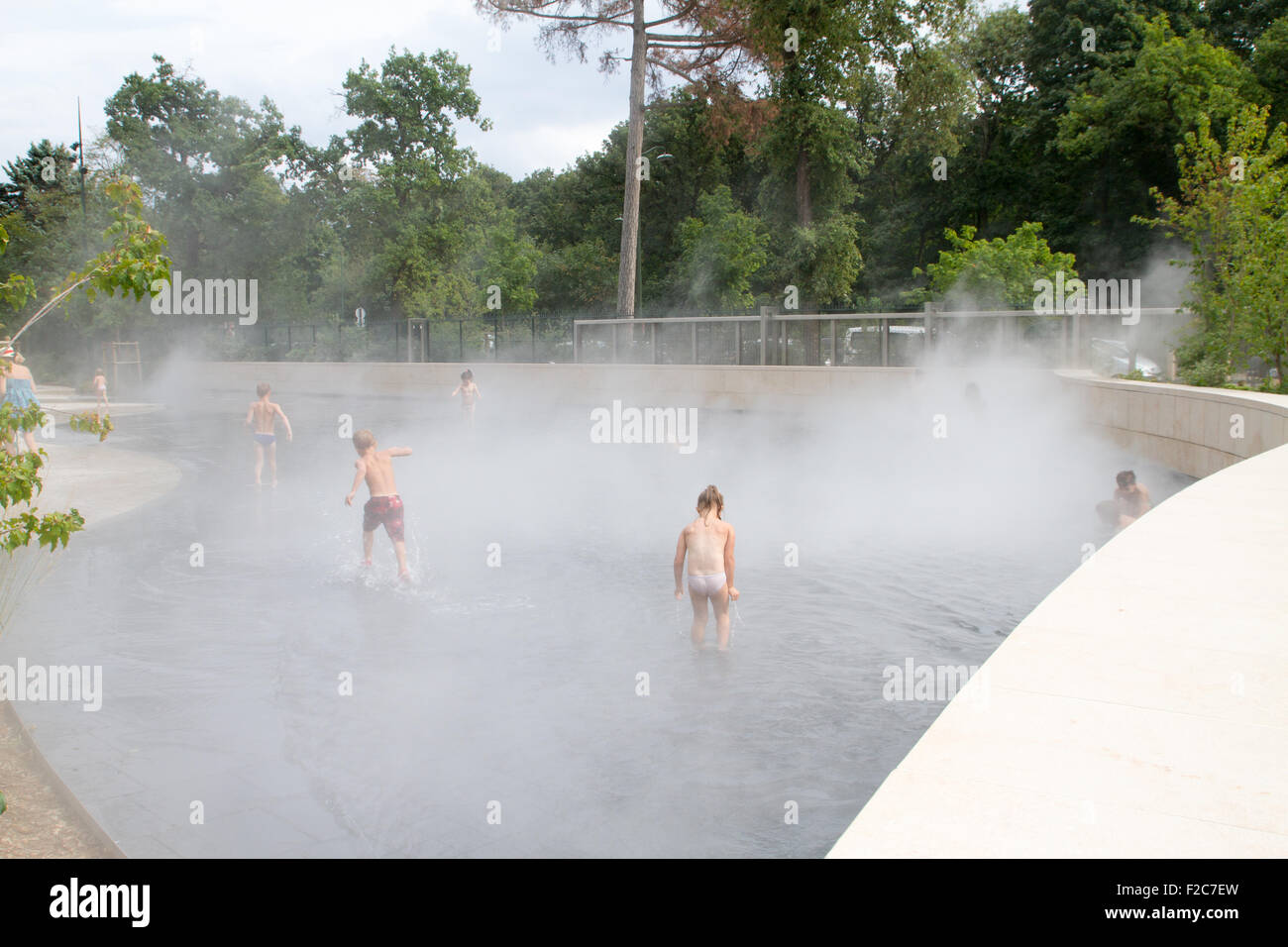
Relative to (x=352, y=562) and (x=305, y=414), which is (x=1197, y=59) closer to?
A: (x=305, y=414)

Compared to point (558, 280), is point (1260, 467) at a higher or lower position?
lower

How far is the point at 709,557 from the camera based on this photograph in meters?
8.69

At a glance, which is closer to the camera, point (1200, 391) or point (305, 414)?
point (1200, 391)

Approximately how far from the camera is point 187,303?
54.5 m

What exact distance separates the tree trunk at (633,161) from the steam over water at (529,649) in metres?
14.9

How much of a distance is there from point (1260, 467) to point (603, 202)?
5566 centimetres

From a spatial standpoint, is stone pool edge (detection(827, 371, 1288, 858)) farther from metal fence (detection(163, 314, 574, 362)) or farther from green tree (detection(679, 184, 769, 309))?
green tree (detection(679, 184, 769, 309))

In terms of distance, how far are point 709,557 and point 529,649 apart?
6.51 ft

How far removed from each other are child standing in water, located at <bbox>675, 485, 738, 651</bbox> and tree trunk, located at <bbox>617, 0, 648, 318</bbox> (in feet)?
81.2

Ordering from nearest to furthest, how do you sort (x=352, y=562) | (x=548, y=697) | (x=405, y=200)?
(x=548, y=697)
(x=352, y=562)
(x=405, y=200)

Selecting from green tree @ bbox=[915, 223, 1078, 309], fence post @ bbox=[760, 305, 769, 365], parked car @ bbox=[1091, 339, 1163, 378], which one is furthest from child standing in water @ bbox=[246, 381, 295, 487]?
green tree @ bbox=[915, 223, 1078, 309]

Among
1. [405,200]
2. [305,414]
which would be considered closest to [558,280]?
[405,200]

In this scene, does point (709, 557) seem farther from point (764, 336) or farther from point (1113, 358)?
point (764, 336)

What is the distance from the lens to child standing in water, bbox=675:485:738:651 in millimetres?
8570
